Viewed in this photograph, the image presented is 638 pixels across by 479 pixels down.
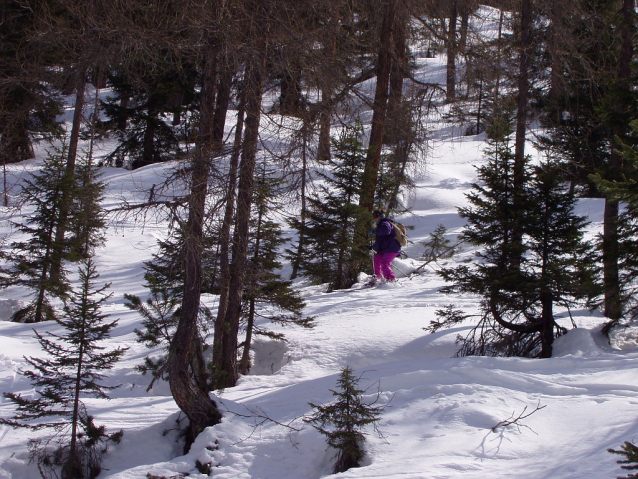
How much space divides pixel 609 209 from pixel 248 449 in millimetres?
7739

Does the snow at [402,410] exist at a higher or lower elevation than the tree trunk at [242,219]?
lower

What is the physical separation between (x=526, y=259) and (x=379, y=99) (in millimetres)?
5679

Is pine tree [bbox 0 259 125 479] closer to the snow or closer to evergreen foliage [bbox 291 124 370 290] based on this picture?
the snow

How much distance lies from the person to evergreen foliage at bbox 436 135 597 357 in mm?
4306

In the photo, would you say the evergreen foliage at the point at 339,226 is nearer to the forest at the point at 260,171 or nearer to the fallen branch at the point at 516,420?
the forest at the point at 260,171

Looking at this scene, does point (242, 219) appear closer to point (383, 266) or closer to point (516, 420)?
point (516, 420)

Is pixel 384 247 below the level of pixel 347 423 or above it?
above

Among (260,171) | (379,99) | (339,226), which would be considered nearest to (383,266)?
(339,226)

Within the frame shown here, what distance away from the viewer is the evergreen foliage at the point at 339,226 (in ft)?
39.2

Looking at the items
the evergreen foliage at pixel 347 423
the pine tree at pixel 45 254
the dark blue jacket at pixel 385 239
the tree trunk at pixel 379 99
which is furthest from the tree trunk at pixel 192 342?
the pine tree at pixel 45 254

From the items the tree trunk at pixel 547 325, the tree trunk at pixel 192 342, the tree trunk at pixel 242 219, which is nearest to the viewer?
the tree trunk at pixel 192 342

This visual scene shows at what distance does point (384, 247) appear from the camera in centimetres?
1245

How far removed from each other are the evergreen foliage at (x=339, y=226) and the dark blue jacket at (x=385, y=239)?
0.41 m

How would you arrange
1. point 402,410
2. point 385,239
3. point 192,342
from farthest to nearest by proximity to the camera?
point 385,239
point 192,342
point 402,410
